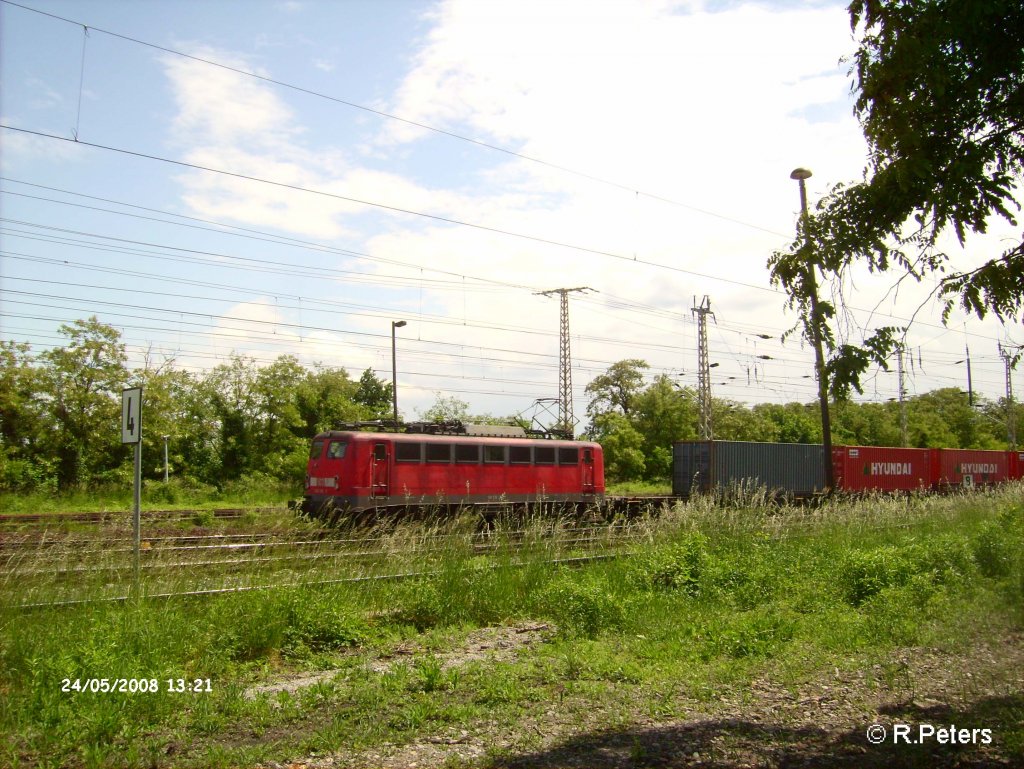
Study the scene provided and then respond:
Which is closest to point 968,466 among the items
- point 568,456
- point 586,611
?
point 568,456

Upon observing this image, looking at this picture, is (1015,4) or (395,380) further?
(395,380)

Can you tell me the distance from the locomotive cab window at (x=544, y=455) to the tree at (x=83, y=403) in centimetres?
1885

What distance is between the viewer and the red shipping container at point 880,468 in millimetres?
29266

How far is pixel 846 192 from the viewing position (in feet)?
18.9

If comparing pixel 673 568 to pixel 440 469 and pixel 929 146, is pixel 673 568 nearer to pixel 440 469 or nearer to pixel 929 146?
pixel 929 146

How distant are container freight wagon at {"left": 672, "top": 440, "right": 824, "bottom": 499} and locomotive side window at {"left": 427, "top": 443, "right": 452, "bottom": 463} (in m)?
9.28

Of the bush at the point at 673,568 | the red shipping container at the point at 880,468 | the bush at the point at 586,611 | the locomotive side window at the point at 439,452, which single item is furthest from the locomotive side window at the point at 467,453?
the red shipping container at the point at 880,468

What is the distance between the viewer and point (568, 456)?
22875mm

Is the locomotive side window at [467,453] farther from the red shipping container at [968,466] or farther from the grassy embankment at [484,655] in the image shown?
the red shipping container at [968,466]

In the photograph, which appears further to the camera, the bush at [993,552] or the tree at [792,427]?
the tree at [792,427]

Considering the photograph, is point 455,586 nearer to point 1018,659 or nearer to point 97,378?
point 1018,659

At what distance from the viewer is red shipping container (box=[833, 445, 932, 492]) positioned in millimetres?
29266

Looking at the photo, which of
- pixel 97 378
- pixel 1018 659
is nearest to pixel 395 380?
pixel 97 378

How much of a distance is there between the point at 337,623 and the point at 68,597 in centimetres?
248
